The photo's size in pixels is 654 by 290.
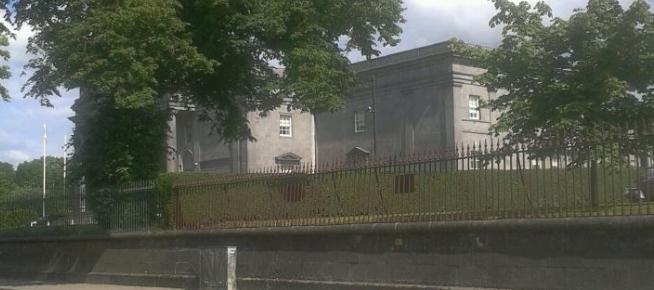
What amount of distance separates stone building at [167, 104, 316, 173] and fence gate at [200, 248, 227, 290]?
126 ft

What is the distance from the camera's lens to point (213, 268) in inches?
704

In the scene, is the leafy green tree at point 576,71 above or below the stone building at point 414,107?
below

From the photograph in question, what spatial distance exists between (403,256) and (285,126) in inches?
1786

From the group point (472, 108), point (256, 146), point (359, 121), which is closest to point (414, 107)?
point (472, 108)

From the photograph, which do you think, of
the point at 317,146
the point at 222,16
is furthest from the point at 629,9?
the point at 317,146

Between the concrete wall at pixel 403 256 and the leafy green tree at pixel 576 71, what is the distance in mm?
3348

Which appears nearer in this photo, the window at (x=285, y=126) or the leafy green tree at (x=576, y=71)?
the leafy green tree at (x=576, y=71)

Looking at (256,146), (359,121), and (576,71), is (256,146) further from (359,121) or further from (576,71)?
(576,71)

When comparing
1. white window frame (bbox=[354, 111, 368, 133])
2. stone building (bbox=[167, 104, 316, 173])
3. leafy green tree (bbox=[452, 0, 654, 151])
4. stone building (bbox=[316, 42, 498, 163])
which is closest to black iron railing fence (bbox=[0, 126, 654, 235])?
leafy green tree (bbox=[452, 0, 654, 151])

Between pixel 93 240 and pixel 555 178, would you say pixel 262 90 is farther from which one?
pixel 555 178

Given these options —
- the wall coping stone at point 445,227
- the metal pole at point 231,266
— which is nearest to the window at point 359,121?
the wall coping stone at point 445,227

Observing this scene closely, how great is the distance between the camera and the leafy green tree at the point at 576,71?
1656 centimetres

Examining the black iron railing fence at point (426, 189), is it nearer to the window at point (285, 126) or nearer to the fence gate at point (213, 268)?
the fence gate at point (213, 268)

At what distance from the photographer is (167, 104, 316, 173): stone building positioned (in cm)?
5806
